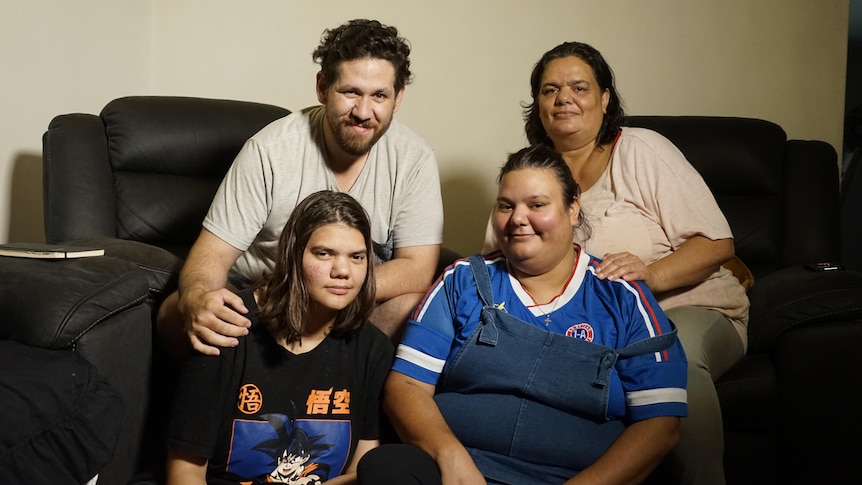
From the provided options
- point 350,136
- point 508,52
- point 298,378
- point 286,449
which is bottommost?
point 286,449

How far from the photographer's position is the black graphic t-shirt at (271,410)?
1.56m

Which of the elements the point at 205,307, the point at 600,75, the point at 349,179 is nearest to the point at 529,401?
the point at 205,307

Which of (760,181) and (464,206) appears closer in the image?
(760,181)

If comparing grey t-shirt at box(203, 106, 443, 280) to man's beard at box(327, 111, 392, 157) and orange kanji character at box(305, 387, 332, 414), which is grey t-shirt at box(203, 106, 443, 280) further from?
orange kanji character at box(305, 387, 332, 414)

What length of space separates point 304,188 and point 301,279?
450 mm

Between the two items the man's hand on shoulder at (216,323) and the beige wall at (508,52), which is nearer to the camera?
the man's hand on shoulder at (216,323)

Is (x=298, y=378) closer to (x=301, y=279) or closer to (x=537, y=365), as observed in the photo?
(x=301, y=279)

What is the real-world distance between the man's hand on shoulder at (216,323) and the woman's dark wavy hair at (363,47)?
2.17 ft

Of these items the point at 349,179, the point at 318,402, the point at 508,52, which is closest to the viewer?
the point at 318,402

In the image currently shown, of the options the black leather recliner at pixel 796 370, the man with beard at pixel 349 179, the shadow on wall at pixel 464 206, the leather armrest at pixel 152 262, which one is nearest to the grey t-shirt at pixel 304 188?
the man with beard at pixel 349 179

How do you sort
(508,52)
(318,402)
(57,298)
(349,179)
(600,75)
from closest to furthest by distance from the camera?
(57,298) < (318,402) < (349,179) < (600,75) < (508,52)

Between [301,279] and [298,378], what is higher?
[301,279]

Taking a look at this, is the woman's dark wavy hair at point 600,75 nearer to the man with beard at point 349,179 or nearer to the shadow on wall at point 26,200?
the man with beard at point 349,179

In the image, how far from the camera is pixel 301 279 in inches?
64.2
